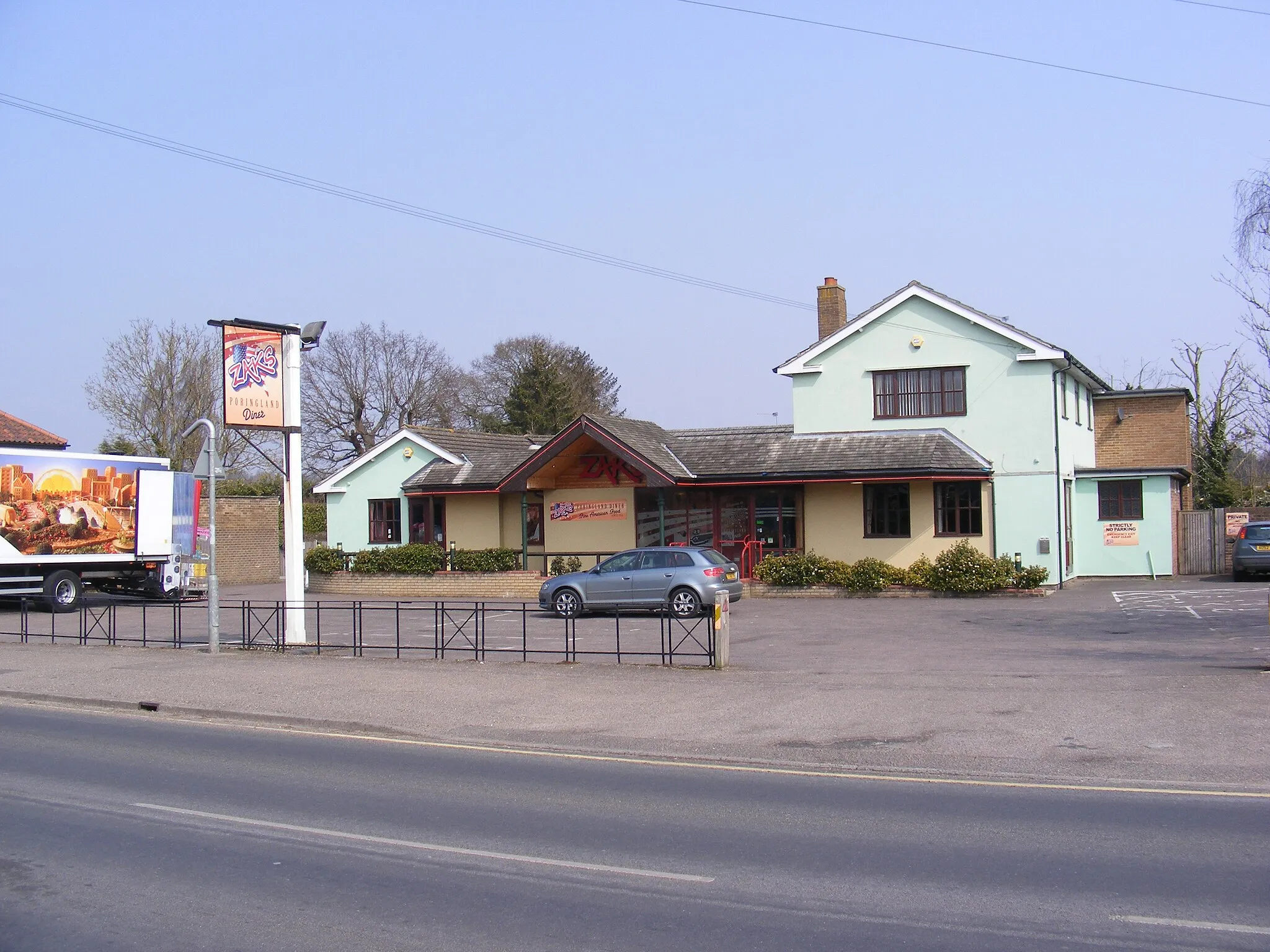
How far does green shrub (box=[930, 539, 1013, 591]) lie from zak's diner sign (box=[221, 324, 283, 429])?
1648cm

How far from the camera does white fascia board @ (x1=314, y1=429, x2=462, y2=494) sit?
38.1 meters

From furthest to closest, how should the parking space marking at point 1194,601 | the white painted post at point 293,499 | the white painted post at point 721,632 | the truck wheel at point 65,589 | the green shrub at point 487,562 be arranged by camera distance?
the green shrub at point 487,562 → the truck wheel at point 65,589 → the parking space marking at point 1194,601 → the white painted post at point 293,499 → the white painted post at point 721,632

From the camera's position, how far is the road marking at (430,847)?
720 cm

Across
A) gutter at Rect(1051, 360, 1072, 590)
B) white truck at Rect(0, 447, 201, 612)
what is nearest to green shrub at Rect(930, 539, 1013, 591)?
gutter at Rect(1051, 360, 1072, 590)

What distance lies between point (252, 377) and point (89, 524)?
12.2m

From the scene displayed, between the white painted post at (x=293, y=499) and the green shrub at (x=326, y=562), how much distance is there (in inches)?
629

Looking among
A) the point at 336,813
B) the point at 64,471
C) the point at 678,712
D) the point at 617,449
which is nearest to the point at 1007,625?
the point at 678,712

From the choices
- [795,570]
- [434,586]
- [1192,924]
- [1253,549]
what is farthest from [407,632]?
[1253,549]

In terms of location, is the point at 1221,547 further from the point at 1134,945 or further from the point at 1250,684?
the point at 1134,945

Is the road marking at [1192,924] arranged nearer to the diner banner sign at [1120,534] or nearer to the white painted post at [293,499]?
the white painted post at [293,499]

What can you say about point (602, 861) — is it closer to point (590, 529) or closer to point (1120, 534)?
point (590, 529)

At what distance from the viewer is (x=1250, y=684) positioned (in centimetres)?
1395

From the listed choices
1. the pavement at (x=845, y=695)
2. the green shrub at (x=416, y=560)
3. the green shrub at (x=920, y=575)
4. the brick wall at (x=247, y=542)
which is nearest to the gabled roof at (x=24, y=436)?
the brick wall at (x=247, y=542)

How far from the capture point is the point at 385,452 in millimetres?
38719
